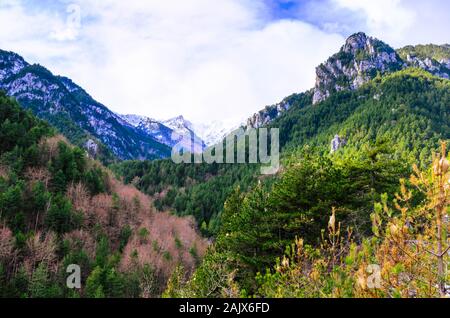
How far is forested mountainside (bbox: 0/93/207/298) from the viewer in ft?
158

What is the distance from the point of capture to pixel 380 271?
5.37 metres

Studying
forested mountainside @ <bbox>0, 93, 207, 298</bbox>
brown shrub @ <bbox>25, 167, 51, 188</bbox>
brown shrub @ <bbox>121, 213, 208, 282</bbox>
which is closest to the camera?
forested mountainside @ <bbox>0, 93, 207, 298</bbox>

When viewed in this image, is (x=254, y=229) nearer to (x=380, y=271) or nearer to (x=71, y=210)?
(x=380, y=271)

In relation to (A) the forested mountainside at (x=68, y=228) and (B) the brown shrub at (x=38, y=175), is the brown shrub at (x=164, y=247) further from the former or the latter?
(B) the brown shrub at (x=38, y=175)

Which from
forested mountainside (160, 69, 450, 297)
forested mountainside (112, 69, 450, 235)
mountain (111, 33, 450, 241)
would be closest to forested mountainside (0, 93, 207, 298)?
forested mountainside (160, 69, 450, 297)

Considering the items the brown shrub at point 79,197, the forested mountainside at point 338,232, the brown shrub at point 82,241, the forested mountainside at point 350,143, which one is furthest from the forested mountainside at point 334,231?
the forested mountainside at point 350,143

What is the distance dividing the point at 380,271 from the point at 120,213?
77.6m

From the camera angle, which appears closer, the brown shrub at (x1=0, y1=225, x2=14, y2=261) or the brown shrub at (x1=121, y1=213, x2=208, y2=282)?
the brown shrub at (x1=0, y1=225, x2=14, y2=261)

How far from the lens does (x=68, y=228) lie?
208 ft

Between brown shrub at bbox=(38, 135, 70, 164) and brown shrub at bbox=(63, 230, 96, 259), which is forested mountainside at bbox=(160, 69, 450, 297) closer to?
brown shrub at bbox=(63, 230, 96, 259)

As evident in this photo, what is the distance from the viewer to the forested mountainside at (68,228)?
48125 mm

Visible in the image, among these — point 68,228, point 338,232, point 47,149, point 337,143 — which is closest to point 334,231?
point 338,232

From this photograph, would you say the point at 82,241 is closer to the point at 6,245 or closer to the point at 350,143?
the point at 6,245
